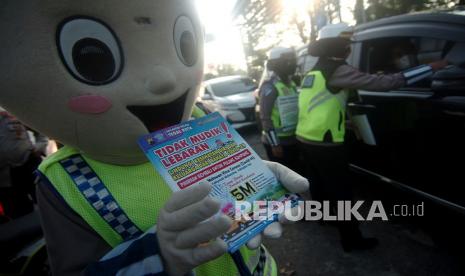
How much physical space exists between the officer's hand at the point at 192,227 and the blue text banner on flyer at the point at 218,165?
0.25 ft

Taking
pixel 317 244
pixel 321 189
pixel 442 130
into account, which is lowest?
pixel 317 244

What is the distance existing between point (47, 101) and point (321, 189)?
2.52 m

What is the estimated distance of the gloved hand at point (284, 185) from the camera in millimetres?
861

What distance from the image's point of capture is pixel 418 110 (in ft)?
7.66

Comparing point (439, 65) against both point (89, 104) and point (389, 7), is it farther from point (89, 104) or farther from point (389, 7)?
point (389, 7)

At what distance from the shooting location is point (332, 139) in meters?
2.42

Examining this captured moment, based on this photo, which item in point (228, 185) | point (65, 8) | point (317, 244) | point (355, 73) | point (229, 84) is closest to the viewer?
point (65, 8)

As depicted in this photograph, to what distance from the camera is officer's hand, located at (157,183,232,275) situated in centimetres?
73

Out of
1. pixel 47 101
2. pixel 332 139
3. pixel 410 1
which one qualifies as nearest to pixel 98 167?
pixel 47 101

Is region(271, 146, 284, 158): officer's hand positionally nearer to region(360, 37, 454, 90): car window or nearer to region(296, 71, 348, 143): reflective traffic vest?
region(296, 71, 348, 143): reflective traffic vest

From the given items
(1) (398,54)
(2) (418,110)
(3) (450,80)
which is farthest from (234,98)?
(3) (450,80)

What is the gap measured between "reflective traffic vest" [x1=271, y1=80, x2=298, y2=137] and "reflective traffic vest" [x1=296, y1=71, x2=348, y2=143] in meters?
0.67

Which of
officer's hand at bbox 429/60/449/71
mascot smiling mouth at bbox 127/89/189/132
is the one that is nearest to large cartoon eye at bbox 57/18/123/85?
mascot smiling mouth at bbox 127/89/189/132

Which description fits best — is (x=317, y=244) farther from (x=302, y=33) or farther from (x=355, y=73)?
(x=302, y=33)
